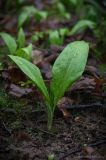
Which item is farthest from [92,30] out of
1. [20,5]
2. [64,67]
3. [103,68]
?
[64,67]

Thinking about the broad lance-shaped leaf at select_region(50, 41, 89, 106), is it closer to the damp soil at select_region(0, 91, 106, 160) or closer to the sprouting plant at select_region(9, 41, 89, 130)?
the sprouting plant at select_region(9, 41, 89, 130)

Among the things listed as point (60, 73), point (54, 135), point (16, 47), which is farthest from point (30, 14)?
point (54, 135)

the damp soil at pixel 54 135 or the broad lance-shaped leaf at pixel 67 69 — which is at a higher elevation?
the broad lance-shaped leaf at pixel 67 69

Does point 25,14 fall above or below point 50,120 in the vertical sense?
above

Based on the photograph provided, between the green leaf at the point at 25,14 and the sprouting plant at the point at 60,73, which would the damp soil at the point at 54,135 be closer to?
the sprouting plant at the point at 60,73

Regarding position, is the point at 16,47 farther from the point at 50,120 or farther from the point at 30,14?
the point at 30,14

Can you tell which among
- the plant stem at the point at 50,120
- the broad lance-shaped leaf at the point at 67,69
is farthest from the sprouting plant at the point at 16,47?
the plant stem at the point at 50,120

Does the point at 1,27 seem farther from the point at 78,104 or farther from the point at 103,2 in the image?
the point at 78,104

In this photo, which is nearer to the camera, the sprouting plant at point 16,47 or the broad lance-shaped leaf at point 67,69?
the broad lance-shaped leaf at point 67,69
